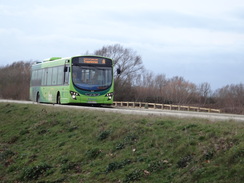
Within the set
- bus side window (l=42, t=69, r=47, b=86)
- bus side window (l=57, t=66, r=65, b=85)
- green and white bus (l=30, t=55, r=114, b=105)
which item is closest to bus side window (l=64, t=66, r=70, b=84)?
green and white bus (l=30, t=55, r=114, b=105)

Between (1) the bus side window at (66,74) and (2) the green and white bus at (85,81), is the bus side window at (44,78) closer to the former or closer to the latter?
(2) the green and white bus at (85,81)

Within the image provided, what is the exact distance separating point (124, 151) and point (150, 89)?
184 feet

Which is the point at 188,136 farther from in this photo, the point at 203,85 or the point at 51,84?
the point at 203,85

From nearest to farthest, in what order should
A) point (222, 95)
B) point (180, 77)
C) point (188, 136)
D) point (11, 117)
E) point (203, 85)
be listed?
1. point (188, 136)
2. point (11, 117)
3. point (222, 95)
4. point (203, 85)
5. point (180, 77)

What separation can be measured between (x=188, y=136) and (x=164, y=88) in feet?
179

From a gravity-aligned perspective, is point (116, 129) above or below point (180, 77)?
below

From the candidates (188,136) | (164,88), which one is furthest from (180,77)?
(188,136)

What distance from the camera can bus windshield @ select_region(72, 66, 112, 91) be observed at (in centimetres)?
2805

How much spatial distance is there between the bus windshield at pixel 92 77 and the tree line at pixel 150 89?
658 inches

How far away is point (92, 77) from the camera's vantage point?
28406mm

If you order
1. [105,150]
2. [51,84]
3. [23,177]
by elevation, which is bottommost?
[23,177]

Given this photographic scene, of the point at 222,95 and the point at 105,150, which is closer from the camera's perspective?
the point at 105,150

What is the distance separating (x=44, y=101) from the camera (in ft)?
113

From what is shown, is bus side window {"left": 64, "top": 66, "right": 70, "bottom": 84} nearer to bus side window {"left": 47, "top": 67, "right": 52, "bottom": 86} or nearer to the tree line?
bus side window {"left": 47, "top": 67, "right": 52, "bottom": 86}
